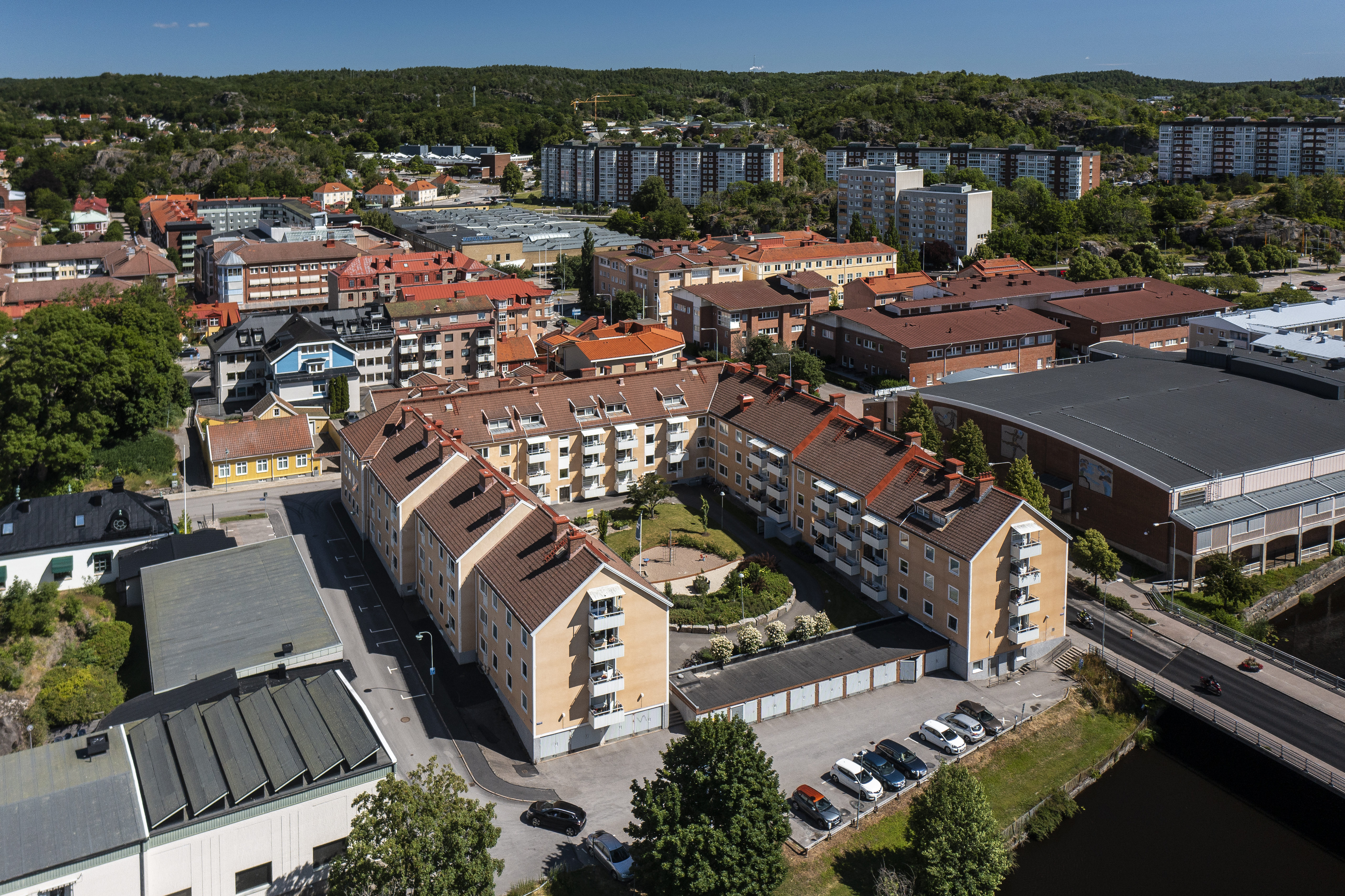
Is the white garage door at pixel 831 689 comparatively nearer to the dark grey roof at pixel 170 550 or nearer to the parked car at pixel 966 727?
the parked car at pixel 966 727

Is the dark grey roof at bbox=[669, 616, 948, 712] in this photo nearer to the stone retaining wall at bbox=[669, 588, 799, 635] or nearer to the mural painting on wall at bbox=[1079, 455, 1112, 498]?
the stone retaining wall at bbox=[669, 588, 799, 635]

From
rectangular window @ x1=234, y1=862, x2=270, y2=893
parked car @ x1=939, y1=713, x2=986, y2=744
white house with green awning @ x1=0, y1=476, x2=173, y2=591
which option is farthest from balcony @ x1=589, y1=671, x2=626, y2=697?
white house with green awning @ x1=0, y1=476, x2=173, y2=591

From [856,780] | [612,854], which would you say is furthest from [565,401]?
[612,854]

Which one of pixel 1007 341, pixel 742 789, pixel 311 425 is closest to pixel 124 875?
pixel 742 789

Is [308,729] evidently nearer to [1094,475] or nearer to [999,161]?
[1094,475]

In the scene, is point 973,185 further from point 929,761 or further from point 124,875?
point 124,875

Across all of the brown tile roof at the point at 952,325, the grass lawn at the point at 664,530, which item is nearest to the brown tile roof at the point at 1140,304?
the brown tile roof at the point at 952,325
